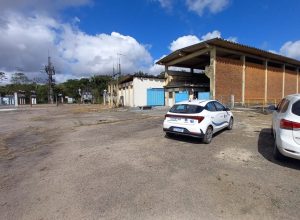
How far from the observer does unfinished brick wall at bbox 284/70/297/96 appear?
30.7 m

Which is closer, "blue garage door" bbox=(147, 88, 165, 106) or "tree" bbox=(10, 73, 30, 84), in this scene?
"blue garage door" bbox=(147, 88, 165, 106)

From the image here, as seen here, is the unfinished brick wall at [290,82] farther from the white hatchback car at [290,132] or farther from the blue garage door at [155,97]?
the white hatchback car at [290,132]

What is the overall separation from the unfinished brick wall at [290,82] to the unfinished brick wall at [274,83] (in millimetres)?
1681

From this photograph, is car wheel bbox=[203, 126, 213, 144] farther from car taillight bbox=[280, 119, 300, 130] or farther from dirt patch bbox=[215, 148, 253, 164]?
car taillight bbox=[280, 119, 300, 130]

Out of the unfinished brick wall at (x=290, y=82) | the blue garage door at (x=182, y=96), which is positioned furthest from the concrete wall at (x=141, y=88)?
the unfinished brick wall at (x=290, y=82)

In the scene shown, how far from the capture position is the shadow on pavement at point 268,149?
5.49 m

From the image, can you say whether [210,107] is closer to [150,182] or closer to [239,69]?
[150,182]

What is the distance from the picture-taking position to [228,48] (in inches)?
896

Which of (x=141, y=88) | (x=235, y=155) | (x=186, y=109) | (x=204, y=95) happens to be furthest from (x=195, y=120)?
(x=141, y=88)

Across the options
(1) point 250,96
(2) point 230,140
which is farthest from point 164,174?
(1) point 250,96

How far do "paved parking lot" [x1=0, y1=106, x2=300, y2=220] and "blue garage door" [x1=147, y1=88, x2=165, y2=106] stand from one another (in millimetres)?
21719

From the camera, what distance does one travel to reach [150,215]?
3324mm

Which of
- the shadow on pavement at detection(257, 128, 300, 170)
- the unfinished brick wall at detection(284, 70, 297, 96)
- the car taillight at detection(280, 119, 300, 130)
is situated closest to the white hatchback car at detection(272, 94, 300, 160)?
the car taillight at detection(280, 119, 300, 130)

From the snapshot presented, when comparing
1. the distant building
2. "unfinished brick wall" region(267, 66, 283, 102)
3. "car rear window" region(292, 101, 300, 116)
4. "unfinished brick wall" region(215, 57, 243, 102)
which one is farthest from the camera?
the distant building
